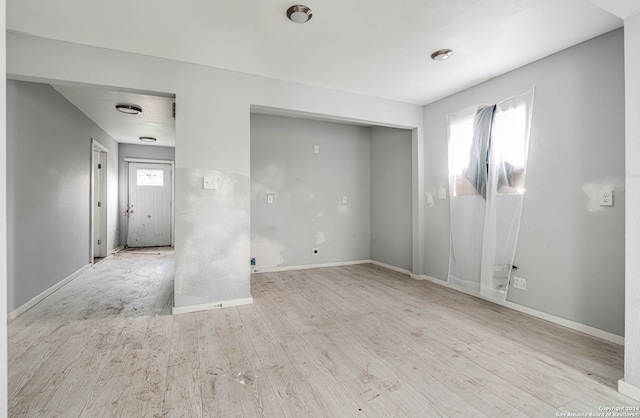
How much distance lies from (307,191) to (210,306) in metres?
2.44

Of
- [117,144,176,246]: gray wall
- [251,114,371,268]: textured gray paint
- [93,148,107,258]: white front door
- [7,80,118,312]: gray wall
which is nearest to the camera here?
[7,80,118,312]: gray wall

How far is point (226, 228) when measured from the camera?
3117 millimetres

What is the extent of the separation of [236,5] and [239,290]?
2.51 metres

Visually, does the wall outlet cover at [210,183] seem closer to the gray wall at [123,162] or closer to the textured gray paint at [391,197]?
the textured gray paint at [391,197]

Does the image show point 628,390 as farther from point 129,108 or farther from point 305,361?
point 129,108

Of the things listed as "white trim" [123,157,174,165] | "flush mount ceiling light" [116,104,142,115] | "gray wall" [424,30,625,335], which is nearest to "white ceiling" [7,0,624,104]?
"gray wall" [424,30,625,335]

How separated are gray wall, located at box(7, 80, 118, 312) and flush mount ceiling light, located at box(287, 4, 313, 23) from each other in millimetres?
2681

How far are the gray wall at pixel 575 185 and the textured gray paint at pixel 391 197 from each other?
1667 mm

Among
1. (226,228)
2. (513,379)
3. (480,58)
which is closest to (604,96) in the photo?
(480,58)

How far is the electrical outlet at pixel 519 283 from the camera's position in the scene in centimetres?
297

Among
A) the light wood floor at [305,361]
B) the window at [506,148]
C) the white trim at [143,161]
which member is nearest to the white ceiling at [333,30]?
the window at [506,148]

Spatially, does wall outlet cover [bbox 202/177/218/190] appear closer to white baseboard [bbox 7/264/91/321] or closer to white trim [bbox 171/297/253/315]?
white trim [bbox 171/297/253/315]

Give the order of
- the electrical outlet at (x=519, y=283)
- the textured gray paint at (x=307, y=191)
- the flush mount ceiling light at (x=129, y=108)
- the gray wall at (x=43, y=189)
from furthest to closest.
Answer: the textured gray paint at (x=307, y=191)
the flush mount ceiling light at (x=129, y=108)
the electrical outlet at (x=519, y=283)
the gray wall at (x=43, y=189)

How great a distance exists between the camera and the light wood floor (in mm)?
1622
